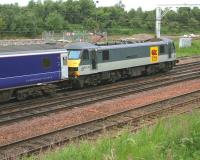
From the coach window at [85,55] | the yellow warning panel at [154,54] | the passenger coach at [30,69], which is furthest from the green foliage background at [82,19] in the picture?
the passenger coach at [30,69]

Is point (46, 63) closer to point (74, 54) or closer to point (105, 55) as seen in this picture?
point (74, 54)

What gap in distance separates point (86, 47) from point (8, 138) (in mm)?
11309

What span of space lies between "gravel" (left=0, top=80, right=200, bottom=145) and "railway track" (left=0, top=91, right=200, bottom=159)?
568 mm

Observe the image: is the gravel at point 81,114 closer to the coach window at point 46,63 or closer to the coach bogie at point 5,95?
the coach bogie at point 5,95

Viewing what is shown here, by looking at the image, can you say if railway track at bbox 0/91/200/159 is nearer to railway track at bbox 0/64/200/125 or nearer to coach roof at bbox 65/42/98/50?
railway track at bbox 0/64/200/125

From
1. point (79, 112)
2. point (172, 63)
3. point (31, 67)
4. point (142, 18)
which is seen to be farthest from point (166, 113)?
point (142, 18)

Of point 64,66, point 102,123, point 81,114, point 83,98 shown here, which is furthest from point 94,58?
point 102,123

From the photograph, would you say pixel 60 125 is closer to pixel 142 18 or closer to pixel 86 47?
pixel 86 47

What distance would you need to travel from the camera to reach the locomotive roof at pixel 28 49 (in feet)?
71.3

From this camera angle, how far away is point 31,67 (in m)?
22.8

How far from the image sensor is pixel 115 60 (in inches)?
1137

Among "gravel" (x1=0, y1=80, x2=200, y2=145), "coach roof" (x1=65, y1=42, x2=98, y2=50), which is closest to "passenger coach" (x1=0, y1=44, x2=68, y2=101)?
"coach roof" (x1=65, y1=42, x2=98, y2=50)

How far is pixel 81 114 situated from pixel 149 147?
9.22m

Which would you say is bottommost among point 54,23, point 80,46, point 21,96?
point 21,96
